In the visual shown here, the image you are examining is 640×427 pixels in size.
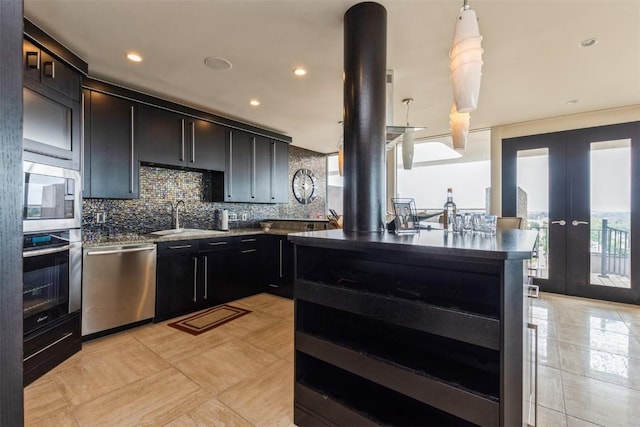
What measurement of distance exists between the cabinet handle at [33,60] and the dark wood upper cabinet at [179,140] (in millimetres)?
1091

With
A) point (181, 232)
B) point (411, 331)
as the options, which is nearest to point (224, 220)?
point (181, 232)

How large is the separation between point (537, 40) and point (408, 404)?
2.80 m

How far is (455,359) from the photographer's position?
142cm

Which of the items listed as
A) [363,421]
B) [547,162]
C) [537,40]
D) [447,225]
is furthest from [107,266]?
[547,162]

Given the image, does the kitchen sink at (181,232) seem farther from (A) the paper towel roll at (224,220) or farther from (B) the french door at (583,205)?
(B) the french door at (583,205)

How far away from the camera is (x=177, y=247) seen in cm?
327

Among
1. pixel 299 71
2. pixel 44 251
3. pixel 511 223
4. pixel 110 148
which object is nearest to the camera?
pixel 44 251

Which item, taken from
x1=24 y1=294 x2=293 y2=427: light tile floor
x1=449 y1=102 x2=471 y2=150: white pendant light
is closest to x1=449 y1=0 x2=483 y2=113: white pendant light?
x1=449 y1=102 x2=471 y2=150: white pendant light

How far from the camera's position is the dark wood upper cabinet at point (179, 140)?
332 cm

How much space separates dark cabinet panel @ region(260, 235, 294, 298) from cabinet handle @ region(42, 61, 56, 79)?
2.73 metres

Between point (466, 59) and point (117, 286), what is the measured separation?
3.31m

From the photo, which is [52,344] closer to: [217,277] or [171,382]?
[171,382]

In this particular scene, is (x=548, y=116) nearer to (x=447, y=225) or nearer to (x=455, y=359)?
(x=447, y=225)

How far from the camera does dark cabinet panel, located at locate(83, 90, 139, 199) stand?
2891 mm
